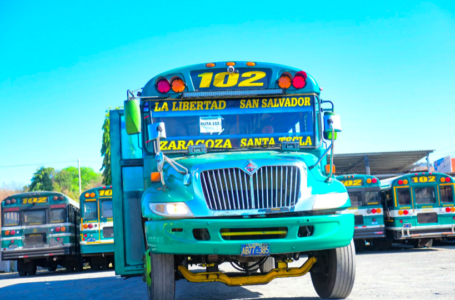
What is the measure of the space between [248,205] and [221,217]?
301mm

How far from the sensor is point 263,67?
23.3 ft

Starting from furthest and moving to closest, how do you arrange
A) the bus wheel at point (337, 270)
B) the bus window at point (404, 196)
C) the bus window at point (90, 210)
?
the bus window at point (90, 210) → the bus window at point (404, 196) → the bus wheel at point (337, 270)

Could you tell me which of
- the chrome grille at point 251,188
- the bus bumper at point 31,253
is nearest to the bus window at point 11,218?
the bus bumper at point 31,253

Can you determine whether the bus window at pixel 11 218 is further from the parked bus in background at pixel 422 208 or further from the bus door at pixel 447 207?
the bus door at pixel 447 207

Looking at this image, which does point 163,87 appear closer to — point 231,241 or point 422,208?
point 231,241

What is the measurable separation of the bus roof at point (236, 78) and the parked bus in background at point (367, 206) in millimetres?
12491

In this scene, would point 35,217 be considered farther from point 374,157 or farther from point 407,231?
point 374,157

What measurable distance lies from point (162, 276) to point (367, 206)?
46.2 ft

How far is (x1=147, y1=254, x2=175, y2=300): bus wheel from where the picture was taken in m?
6.07

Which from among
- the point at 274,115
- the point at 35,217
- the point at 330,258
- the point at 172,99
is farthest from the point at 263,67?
the point at 35,217

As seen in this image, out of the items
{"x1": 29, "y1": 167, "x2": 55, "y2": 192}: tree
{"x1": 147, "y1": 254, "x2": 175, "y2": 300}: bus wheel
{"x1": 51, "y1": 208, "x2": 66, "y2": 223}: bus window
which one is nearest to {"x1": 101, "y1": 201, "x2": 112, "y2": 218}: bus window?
{"x1": 51, "y1": 208, "x2": 66, "y2": 223}: bus window

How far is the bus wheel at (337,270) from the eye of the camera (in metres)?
6.37

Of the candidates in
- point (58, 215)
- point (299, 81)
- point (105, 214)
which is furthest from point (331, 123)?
point (58, 215)

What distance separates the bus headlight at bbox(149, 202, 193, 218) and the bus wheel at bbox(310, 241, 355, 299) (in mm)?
1814
